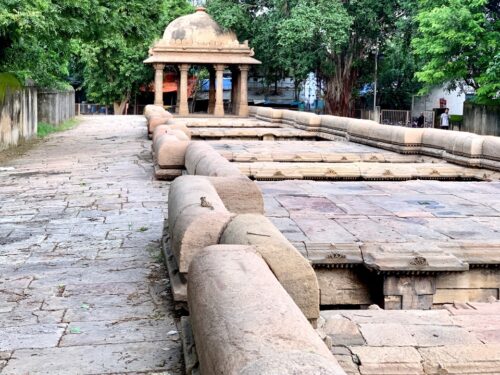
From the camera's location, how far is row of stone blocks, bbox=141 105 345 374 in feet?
8.28

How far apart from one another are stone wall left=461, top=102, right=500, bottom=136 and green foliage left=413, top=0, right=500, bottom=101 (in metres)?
0.90

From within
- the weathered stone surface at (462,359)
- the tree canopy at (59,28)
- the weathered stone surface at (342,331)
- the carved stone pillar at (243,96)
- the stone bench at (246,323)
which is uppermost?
the tree canopy at (59,28)

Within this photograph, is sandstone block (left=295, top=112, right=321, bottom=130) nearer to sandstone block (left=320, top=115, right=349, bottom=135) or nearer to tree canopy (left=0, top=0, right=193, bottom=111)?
sandstone block (left=320, top=115, right=349, bottom=135)

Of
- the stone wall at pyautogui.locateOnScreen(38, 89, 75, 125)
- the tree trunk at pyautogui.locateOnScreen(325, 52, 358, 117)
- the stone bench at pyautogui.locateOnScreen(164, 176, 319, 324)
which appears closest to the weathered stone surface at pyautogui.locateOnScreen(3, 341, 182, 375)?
the stone bench at pyautogui.locateOnScreen(164, 176, 319, 324)

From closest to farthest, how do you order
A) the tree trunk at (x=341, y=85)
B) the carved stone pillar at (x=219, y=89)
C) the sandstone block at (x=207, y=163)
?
the sandstone block at (x=207, y=163)
the carved stone pillar at (x=219, y=89)
the tree trunk at (x=341, y=85)

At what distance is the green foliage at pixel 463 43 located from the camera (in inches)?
883

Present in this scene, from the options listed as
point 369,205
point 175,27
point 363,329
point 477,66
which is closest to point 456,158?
point 369,205

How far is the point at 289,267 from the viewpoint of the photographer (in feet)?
13.1

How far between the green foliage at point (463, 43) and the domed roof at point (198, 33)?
9.40 m

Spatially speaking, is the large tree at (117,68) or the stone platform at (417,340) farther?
the large tree at (117,68)

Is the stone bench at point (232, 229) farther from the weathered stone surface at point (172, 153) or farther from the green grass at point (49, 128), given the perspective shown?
the green grass at point (49, 128)

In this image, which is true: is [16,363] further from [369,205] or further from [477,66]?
[477,66]

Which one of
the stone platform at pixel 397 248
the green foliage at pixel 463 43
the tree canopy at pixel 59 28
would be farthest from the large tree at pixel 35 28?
the green foliage at pixel 463 43

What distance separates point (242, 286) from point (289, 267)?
2.57 ft
